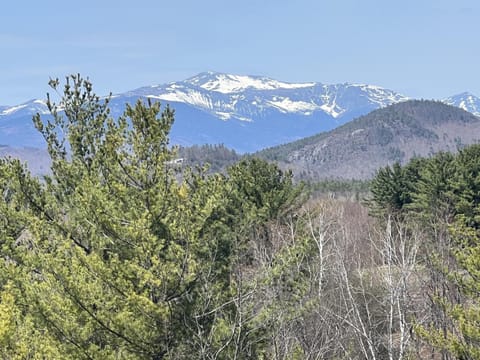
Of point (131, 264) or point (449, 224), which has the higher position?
point (131, 264)

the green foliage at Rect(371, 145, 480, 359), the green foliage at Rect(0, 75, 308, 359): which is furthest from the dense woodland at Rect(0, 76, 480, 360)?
the green foliage at Rect(371, 145, 480, 359)

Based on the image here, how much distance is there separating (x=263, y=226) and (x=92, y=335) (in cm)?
1640

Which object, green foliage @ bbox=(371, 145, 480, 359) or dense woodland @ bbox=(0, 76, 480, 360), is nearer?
dense woodland @ bbox=(0, 76, 480, 360)

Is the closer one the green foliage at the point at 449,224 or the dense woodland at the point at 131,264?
the dense woodland at the point at 131,264

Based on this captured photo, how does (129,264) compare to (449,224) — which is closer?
(129,264)

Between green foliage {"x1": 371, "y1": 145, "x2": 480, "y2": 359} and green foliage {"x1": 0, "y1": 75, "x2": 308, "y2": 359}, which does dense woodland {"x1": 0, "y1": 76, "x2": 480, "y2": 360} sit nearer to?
green foliage {"x1": 0, "y1": 75, "x2": 308, "y2": 359}

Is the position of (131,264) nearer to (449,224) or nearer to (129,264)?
(129,264)

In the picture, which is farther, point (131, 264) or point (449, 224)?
point (449, 224)

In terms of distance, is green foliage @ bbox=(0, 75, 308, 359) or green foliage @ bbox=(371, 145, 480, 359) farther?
green foliage @ bbox=(371, 145, 480, 359)

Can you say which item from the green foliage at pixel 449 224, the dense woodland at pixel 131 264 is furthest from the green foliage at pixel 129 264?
the green foliage at pixel 449 224

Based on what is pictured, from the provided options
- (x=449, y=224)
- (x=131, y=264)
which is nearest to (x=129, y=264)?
(x=131, y=264)

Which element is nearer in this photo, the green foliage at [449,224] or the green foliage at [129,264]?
the green foliage at [129,264]

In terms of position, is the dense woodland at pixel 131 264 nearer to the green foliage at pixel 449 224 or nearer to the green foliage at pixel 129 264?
the green foliage at pixel 129 264

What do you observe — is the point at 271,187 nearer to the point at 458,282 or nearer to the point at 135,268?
the point at 458,282
